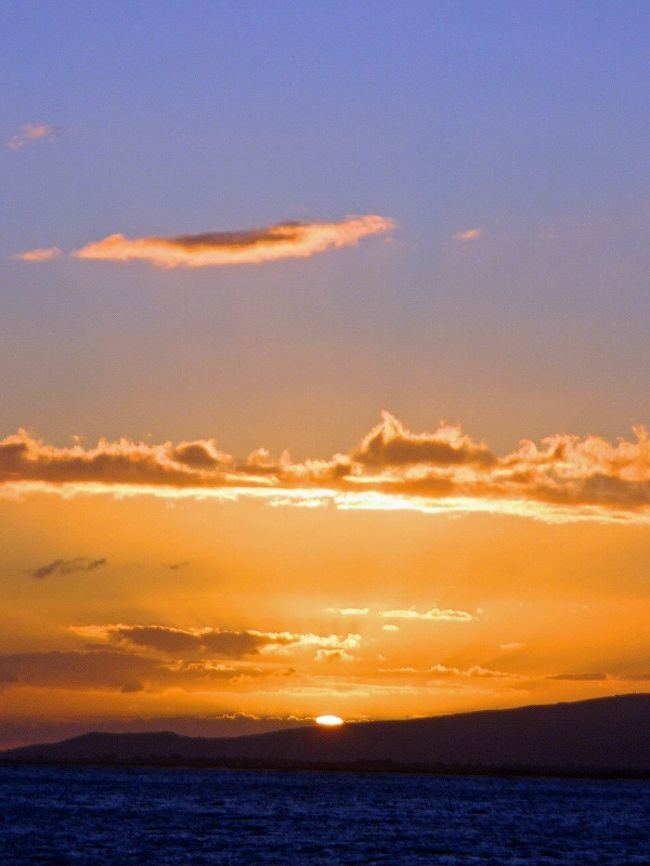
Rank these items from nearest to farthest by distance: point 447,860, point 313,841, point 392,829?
point 447,860 < point 313,841 < point 392,829

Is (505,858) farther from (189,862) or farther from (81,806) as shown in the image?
(81,806)

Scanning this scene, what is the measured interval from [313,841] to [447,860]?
16.6 m

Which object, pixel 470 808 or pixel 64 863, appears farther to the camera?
pixel 470 808

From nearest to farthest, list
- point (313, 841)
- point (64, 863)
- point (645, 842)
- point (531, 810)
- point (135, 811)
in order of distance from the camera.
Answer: point (64, 863) < point (313, 841) < point (645, 842) < point (135, 811) < point (531, 810)

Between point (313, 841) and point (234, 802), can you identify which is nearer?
point (313, 841)

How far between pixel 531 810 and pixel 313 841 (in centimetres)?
6881

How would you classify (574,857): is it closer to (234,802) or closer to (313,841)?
(313,841)

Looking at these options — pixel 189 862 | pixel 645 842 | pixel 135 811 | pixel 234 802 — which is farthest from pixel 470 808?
pixel 189 862

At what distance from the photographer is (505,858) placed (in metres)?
99.7

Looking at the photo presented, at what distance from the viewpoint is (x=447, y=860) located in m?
97.7

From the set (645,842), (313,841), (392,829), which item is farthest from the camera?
(392,829)

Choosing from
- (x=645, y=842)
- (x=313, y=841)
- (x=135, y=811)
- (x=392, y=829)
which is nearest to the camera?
(x=313, y=841)

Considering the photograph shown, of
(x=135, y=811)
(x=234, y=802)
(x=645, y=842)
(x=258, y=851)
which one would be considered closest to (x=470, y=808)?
(x=234, y=802)

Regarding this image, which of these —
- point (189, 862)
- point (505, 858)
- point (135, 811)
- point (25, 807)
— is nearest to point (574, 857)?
point (505, 858)
